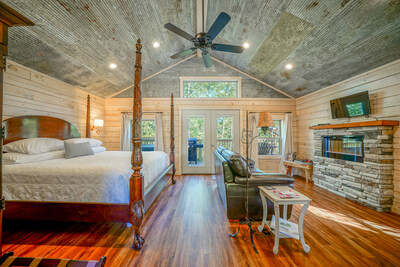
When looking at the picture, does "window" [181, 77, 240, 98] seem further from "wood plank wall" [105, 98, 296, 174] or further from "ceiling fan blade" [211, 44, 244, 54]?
"ceiling fan blade" [211, 44, 244, 54]

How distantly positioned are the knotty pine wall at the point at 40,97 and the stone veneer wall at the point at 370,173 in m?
6.22

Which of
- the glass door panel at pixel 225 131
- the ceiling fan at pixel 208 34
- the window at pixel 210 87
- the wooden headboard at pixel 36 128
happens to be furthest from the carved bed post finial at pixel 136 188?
the glass door panel at pixel 225 131

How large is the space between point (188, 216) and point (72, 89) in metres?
4.07

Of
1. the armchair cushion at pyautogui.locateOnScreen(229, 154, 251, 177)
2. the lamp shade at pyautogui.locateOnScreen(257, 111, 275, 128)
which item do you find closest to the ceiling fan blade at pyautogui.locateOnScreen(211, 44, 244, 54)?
the lamp shade at pyautogui.locateOnScreen(257, 111, 275, 128)

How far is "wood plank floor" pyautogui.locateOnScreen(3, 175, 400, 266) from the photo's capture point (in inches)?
64.5

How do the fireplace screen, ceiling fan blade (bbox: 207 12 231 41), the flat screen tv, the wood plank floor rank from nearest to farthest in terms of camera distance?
the wood plank floor
ceiling fan blade (bbox: 207 12 231 41)
the flat screen tv
the fireplace screen

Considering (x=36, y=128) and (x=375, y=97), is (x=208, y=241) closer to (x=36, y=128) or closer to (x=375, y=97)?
(x=36, y=128)

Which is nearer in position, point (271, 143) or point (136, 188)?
point (136, 188)

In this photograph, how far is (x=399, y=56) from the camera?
2.56 metres

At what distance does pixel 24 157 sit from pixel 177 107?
354 cm

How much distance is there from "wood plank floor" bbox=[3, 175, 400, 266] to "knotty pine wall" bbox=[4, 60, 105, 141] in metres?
1.94

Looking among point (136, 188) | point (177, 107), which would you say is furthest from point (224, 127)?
point (136, 188)

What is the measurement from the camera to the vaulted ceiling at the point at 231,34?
227cm

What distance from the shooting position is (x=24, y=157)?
218 cm
